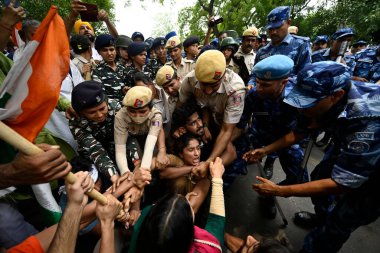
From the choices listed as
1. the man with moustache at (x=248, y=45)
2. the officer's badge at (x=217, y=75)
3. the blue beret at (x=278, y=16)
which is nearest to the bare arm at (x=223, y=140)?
the officer's badge at (x=217, y=75)

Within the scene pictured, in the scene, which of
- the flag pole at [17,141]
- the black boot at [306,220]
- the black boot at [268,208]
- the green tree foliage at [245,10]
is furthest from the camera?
the green tree foliage at [245,10]

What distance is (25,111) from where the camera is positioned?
3.53 feet

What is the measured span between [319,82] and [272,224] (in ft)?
6.37

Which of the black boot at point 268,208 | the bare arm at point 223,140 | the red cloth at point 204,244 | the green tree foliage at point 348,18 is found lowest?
the black boot at point 268,208

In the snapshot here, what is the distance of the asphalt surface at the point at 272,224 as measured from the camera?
2402mm

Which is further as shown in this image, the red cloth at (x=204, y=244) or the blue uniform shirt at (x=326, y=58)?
the blue uniform shirt at (x=326, y=58)

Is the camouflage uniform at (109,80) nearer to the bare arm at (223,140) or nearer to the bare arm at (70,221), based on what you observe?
the bare arm at (223,140)

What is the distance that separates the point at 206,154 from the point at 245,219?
3.22ft

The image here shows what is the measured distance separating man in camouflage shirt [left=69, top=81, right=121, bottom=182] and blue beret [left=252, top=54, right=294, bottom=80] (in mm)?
1625

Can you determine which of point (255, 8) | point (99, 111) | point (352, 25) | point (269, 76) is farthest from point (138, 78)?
point (255, 8)

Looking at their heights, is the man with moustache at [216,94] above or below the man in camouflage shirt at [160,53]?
below

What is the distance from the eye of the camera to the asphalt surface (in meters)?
2.40

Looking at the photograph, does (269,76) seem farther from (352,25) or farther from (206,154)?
(352,25)

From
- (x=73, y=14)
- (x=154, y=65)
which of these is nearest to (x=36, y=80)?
(x=73, y=14)
